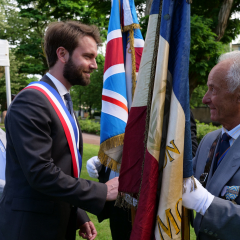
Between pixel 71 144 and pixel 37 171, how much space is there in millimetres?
359

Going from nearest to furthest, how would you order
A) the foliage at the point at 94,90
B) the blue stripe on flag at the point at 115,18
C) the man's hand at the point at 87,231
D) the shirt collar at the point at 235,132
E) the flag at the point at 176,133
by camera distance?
the flag at the point at 176,133, the shirt collar at the point at 235,132, the man's hand at the point at 87,231, the blue stripe on flag at the point at 115,18, the foliage at the point at 94,90

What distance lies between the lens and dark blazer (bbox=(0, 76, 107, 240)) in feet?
5.11

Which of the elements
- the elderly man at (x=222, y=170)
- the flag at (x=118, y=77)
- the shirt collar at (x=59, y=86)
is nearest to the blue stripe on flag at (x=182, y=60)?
the elderly man at (x=222, y=170)

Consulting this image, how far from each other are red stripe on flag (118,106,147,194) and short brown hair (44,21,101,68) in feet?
2.87

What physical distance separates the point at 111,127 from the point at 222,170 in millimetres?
1244

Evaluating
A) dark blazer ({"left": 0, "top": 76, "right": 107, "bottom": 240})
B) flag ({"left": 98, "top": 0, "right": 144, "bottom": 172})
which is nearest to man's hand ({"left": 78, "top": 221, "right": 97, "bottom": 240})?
dark blazer ({"left": 0, "top": 76, "right": 107, "bottom": 240})

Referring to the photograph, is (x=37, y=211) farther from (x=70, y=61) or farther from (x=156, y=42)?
(x=156, y=42)

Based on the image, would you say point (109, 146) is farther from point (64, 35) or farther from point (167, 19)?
point (167, 19)

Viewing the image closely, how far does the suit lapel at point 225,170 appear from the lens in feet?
5.66

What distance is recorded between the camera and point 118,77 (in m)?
2.74

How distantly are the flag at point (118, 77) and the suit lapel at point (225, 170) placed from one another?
38.7 inches

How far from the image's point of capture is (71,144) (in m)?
1.82

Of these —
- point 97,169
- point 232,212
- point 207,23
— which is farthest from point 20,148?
point 207,23

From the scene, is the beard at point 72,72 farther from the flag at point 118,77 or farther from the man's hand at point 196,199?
the man's hand at point 196,199
